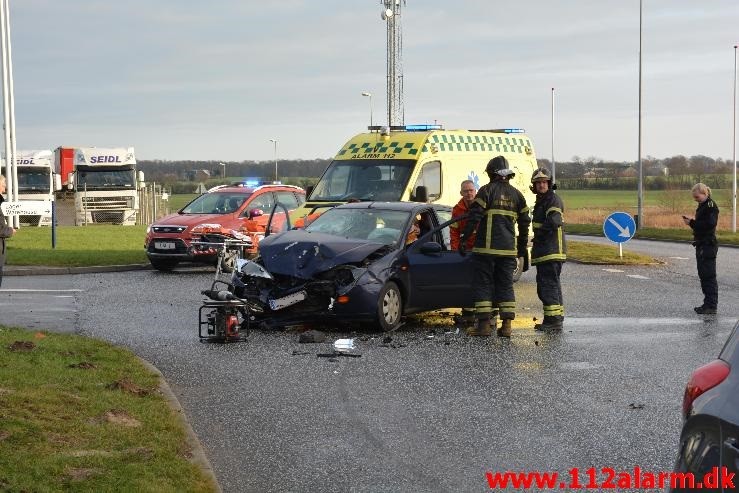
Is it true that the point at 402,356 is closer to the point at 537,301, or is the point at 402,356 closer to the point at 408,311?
the point at 408,311

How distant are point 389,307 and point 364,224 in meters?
1.51

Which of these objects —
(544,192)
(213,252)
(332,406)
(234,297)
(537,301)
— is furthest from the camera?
(213,252)

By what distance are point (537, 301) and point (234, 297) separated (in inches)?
238

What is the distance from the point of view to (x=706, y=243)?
15664 millimetres

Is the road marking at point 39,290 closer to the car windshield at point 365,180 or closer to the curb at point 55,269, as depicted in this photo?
the curb at point 55,269

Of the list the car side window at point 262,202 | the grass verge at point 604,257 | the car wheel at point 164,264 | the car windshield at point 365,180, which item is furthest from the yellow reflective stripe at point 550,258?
the grass verge at point 604,257

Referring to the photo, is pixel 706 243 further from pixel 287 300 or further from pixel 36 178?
pixel 36 178

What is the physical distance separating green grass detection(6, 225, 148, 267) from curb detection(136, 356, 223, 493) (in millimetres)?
14073

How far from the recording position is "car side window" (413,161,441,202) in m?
20.1

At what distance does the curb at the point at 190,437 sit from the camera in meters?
6.64

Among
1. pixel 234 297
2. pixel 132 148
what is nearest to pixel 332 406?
pixel 234 297

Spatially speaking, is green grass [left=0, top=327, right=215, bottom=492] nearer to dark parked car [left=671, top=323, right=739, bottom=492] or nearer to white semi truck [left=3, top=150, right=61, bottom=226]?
dark parked car [left=671, top=323, right=739, bottom=492]

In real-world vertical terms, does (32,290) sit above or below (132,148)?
below

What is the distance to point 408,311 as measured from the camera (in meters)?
13.9
